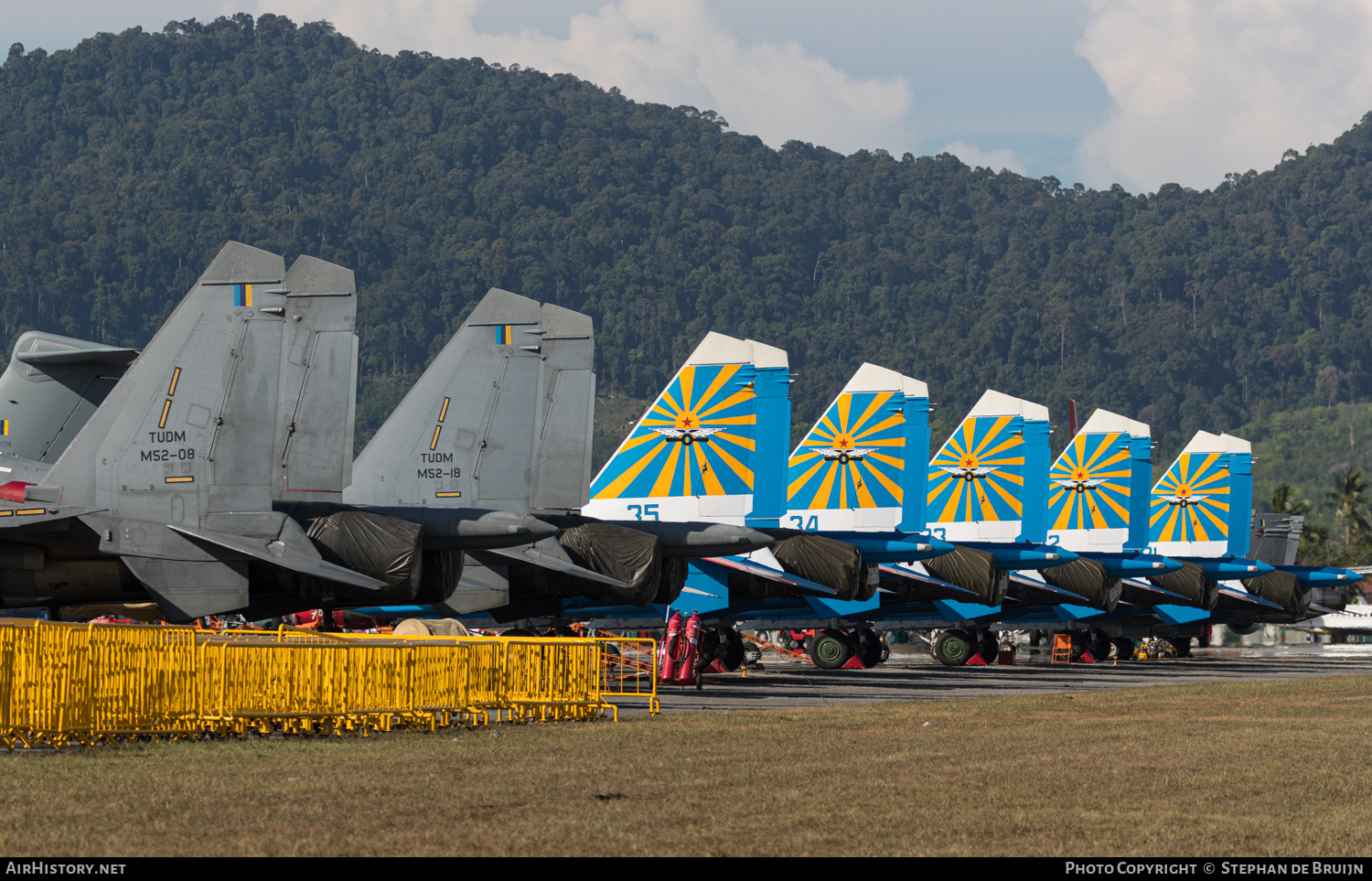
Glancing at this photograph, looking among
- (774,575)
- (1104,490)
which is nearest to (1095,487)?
(1104,490)

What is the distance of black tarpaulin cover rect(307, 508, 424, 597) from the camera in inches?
810

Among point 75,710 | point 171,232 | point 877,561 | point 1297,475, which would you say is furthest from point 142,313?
point 75,710

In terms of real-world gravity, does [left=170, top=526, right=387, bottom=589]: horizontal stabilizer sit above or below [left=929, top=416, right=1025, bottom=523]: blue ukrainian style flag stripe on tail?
below

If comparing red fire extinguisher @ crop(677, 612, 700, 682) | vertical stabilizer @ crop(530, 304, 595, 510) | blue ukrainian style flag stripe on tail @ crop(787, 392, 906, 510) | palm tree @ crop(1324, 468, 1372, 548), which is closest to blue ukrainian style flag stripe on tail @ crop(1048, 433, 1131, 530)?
blue ukrainian style flag stripe on tail @ crop(787, 392, 906, 510)

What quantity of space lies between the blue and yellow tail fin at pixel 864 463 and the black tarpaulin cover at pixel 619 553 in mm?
8540

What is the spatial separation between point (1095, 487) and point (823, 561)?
17.1 m

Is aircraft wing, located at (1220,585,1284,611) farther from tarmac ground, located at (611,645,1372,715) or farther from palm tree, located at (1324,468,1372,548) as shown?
palm tree, located at (1324,468,1372,548)

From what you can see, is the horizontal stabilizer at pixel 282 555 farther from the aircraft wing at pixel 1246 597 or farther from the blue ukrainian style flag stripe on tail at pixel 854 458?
the aircraft wing at pixel 1246 597

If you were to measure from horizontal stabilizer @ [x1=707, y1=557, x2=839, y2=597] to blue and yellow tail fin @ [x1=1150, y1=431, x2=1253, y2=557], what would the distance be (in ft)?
72.1

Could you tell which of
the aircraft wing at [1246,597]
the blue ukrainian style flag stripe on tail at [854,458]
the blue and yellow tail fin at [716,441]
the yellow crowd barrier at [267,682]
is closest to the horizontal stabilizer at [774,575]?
the blue and yellow tail fin at [716,441]

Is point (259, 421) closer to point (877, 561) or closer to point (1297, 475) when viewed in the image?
point (877, 561)

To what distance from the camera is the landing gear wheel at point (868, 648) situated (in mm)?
40625

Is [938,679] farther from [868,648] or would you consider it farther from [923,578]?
[868,648]

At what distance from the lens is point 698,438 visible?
101 feet
